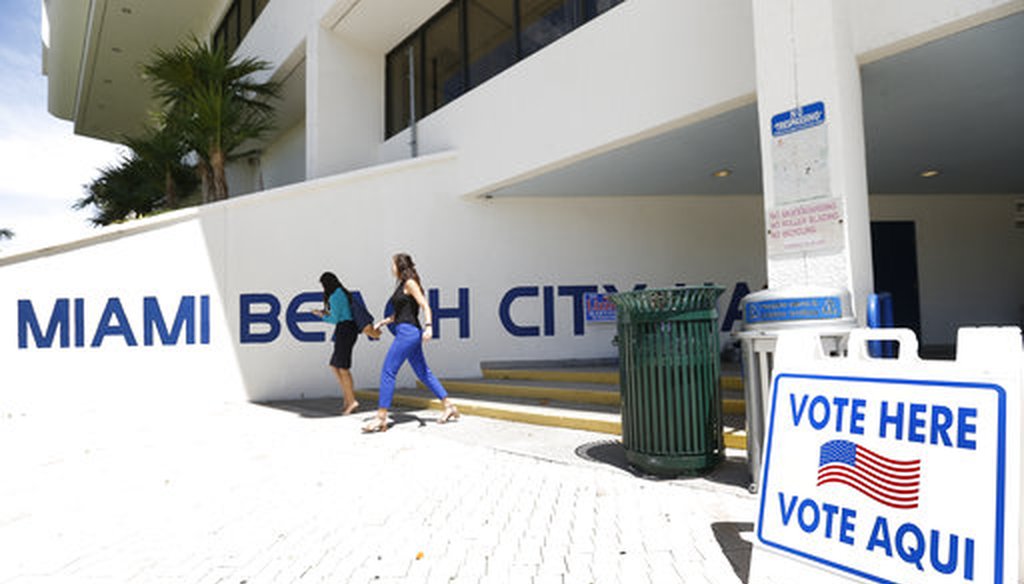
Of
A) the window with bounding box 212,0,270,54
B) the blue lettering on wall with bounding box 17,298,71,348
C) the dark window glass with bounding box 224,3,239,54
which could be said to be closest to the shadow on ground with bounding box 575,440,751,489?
the blue lettering on wall with bounding box 17,298,71,348

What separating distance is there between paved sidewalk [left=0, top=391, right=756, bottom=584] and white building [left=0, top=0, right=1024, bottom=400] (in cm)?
235

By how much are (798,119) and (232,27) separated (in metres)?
17.2

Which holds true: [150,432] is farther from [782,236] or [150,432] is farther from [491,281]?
[782,236]

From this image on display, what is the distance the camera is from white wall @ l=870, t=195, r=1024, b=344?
1017cm

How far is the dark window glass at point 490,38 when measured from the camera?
29.3ft

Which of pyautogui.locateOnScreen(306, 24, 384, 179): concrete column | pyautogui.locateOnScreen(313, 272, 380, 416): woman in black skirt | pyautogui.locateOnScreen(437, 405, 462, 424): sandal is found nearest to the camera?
pyautogui.locateOnScreen(437, 405, 462, 424): sandal

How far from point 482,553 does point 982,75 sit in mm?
5477

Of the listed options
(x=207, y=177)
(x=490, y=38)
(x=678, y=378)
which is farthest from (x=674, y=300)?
(x=207, y=177)

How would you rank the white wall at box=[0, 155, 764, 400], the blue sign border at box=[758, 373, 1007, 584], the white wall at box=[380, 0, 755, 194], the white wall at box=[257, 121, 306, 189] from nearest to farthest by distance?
the blue sign border at box=[758, 373, 1007, 584], the white wall at box=[380, 0, 755, 194], the white wall at box=[0, 155, 764, 400], the white wall at box=[257, 121, 306, 189]

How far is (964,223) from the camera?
10.3m

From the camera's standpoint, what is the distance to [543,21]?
8.28 m

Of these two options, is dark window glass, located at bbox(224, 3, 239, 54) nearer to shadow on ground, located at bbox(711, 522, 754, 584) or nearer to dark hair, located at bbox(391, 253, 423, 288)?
dark hair, located at bbox(391, 253, 423, 288)

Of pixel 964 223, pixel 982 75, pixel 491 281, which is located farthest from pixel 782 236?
pixel 964 223

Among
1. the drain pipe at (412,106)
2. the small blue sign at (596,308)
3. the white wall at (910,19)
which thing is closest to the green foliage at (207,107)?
the drain pipe at (412,106)
